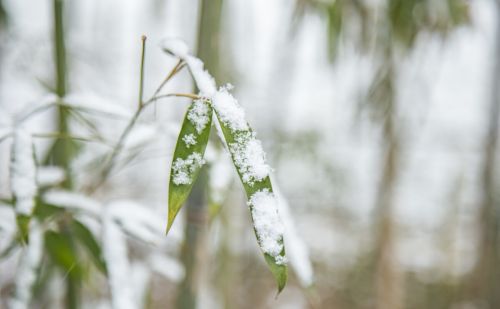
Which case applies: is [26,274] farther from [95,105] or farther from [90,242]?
[95,105]

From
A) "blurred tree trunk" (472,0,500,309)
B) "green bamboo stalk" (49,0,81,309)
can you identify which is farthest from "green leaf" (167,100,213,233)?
"blurred tree trunk" (472,0,500,309)

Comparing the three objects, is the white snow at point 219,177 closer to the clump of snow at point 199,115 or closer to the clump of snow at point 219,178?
the clump of snow at point 219,178

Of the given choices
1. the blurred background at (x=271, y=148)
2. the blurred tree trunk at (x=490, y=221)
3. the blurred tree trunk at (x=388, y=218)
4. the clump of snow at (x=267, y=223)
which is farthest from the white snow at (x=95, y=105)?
the blurred tree trunk at (x=490, y=221)

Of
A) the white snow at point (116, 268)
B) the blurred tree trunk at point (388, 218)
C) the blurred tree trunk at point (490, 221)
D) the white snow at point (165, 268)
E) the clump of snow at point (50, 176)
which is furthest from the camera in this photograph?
the blurred tree trunk at point (490, 221)

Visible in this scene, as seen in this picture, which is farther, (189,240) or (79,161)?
(79,161)

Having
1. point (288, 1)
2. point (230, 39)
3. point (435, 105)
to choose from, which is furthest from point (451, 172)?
point (288, 1)

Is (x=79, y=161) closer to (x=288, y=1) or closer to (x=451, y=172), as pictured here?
(x=288, y=1)

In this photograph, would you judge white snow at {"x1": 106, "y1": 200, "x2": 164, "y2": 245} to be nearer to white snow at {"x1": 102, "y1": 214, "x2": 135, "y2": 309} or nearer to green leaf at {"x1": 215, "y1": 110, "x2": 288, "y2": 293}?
white snow at {"x1": 102, "y1": 214, "x2": 135, "y2": 309}
